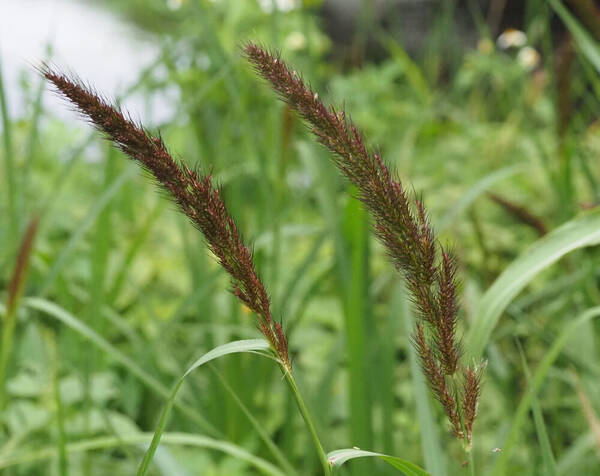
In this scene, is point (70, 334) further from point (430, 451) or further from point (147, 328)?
point (430, 451)

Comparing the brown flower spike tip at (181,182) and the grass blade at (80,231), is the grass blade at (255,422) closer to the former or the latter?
the brown flower spike tip at (181,182)

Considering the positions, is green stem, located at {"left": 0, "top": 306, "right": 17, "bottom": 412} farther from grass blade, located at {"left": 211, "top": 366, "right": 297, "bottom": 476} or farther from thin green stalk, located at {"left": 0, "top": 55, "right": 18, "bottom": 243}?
grass blade, located at {"left": 211, "top": 366, "right": 297, "bottom": 476}

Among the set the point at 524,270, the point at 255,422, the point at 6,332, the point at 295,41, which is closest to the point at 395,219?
the point at 255,422

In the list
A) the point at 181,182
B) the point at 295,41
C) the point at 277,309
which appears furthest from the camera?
the point at 295,41

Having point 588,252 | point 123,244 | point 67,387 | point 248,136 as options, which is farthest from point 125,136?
point 123,244

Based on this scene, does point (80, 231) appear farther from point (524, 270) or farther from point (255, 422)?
point (524, 270)

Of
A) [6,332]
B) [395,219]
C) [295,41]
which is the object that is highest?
[295,41]

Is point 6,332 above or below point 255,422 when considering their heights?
above
